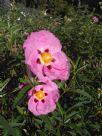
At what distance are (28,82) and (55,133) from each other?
466 millimetres

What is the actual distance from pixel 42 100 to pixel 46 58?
0.20m

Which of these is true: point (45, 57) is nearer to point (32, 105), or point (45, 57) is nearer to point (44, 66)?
point (44, 66)

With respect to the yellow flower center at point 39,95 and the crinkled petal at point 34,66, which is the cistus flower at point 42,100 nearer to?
the yellow flower center at point 39,95

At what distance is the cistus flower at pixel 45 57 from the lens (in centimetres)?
178

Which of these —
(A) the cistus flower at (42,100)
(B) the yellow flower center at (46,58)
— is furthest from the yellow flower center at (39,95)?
(B) the yellow flower center at (46,58)

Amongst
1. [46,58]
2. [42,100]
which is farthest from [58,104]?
[46,58]

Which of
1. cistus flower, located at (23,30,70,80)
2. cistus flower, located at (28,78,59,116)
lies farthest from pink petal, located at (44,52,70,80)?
cistus flower, located at (28,78,59,116)

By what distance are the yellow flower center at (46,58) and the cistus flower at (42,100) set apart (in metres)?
0.12

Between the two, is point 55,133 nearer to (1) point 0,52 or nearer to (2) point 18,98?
(2) point 18,98

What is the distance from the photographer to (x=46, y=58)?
1.87m

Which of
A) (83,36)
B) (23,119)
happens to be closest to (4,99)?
(23,119)

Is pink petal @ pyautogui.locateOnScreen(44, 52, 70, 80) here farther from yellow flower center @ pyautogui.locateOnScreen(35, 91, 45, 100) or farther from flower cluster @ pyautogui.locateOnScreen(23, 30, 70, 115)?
yellow flower center @ pyautogui.locateOnScreen(35, 91, 45, 100)

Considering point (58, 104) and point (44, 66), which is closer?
point (44, 66)

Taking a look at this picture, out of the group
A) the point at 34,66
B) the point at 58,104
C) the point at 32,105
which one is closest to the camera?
the point at 34,66
